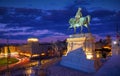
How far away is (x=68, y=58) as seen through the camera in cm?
2502

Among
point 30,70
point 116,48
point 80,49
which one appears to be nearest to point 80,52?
point 80,49

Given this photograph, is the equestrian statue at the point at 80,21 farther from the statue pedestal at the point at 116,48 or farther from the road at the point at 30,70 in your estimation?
the statue pedestal at the point at 116,48

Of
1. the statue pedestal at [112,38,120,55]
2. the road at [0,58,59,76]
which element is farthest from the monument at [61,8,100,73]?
the statue pedestal at [112,38,120,55]

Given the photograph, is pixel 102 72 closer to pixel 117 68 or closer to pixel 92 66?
pixel 117 68

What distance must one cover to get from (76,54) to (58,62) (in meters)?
5.04

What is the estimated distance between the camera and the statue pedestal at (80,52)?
2154 cm

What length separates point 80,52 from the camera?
2266 centimetres

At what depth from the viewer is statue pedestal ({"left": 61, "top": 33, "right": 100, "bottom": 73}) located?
2154cm

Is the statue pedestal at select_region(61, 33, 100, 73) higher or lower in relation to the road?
higher

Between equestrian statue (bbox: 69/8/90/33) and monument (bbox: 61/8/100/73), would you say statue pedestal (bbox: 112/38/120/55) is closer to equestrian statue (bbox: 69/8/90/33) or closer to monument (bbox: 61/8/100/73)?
monument (bbox: 61/8/100/73)

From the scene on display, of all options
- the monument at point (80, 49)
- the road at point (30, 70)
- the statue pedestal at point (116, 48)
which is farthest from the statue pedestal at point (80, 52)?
the statue pedestal at point (116, 48)

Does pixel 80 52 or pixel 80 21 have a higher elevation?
pixel 80 21

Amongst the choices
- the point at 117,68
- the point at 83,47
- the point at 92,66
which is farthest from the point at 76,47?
the point at 117,68

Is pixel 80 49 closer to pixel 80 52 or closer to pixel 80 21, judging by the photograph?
pixel 80 52
